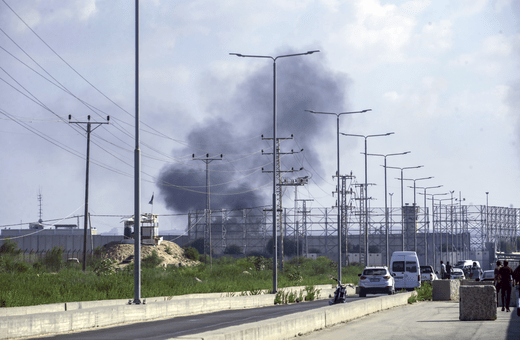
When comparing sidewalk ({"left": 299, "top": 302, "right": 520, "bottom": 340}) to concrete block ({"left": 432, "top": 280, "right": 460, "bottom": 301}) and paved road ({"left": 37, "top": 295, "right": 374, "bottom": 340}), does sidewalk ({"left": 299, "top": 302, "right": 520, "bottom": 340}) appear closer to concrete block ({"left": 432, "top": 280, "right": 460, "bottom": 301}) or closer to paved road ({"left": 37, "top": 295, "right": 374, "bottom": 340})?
paved road ({"left": 37, "top": 295, "right": 374, "bottom": 340})

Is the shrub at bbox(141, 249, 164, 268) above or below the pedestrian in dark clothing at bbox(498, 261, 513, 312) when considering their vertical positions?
below

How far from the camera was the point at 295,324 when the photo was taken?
14.6 metres

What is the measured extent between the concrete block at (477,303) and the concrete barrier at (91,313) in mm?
8887

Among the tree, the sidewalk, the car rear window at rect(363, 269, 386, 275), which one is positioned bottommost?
the tree

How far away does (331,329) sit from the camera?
16.7 m

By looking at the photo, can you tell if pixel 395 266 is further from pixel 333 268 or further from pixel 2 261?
pixel 333 268

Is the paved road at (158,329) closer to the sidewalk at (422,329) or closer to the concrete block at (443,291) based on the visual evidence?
the sidewalk at (422,329)

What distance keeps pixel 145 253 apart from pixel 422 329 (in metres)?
64.4

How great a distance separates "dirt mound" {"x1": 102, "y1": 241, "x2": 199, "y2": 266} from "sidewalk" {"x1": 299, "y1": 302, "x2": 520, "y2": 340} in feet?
188

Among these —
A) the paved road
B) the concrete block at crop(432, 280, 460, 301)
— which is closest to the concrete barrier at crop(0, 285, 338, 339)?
the paved road

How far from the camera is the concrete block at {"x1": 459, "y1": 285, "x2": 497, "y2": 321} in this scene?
719 inches

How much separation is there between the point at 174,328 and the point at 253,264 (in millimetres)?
53168

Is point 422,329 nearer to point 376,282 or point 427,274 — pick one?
point 376,282

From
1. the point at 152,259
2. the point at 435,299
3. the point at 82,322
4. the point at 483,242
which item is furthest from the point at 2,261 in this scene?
the point at 483,242
